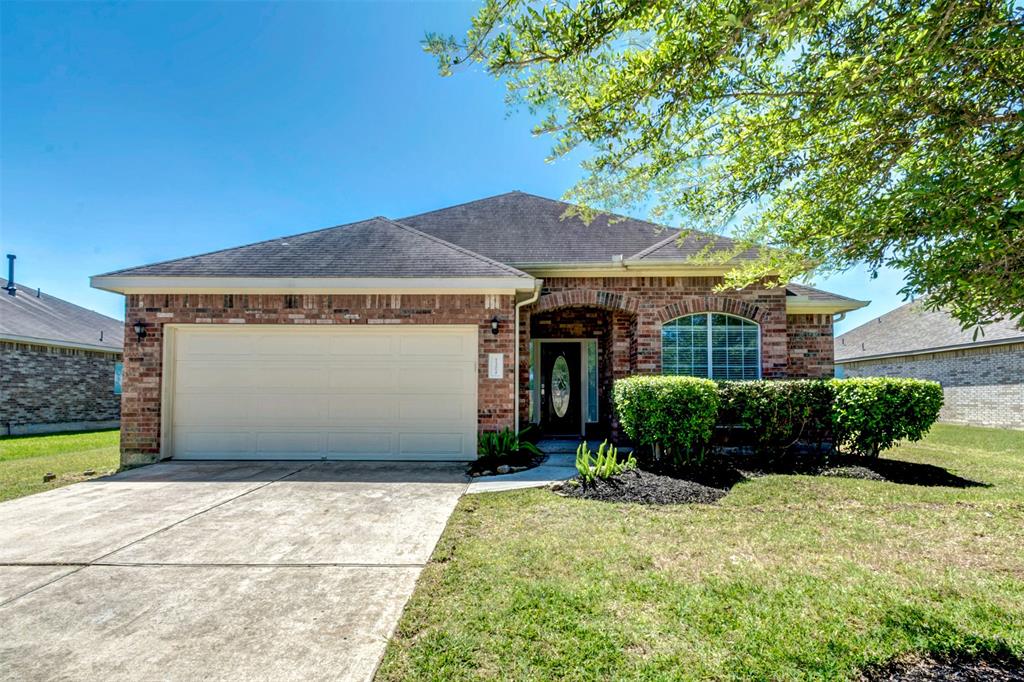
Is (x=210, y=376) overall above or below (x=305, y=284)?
below

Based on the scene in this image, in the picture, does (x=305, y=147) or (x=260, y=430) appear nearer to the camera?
(x=260, y=430)

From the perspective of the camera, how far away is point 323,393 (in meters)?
8.11

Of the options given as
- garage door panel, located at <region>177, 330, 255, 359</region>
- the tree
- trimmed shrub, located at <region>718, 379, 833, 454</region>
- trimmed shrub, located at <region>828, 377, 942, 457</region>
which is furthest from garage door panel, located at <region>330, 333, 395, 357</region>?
trimmed shrub, located at <region>828, 377, 942, 457</region>

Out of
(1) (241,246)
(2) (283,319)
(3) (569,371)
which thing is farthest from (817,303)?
(1) (241,246)

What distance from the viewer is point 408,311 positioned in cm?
801

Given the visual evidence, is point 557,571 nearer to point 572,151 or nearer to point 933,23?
point 572,151

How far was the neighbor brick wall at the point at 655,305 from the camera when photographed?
9.09 m

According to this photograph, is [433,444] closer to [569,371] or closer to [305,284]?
[305,284]

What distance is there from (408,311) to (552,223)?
Result: 5100mm

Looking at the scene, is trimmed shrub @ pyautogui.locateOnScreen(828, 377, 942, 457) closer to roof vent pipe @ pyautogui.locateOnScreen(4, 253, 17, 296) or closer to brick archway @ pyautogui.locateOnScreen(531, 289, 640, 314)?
brick archway @ pyautogui.locateOnScreen(531, 289, 640, 314)

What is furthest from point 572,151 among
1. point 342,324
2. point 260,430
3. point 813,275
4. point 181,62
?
point 181,62

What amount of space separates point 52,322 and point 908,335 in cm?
3192

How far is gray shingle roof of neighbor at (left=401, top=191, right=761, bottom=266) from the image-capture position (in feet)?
32.8

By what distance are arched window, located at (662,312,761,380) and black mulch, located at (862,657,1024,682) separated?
690 centimetres
